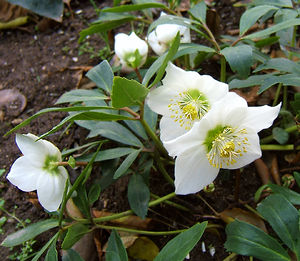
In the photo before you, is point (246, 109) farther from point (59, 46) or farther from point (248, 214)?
point (59, 46)

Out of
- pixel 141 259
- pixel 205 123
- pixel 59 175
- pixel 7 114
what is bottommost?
pixel 141 259

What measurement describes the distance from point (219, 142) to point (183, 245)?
0.66ft

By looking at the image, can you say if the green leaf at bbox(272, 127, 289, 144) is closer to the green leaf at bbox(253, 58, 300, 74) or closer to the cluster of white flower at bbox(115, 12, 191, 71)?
the green leaf at bbox(253, 58, 300, 74)

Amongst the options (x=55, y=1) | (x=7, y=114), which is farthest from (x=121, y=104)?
(x=55, y=1)

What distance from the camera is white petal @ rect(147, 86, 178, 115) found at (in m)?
0.71

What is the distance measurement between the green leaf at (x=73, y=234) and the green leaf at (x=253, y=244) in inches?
12.9

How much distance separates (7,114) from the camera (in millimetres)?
1268

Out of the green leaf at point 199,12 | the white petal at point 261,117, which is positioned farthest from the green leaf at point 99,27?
the white petal at point 261,117

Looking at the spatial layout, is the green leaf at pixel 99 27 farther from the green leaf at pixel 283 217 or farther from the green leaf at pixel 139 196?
the green leaf at pixel 283 217

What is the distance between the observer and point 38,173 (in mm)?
740

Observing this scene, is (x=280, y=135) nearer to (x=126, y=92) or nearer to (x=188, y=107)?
(x=188, y=107)

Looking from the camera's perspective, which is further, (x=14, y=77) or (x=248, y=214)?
(x=14, y=77)

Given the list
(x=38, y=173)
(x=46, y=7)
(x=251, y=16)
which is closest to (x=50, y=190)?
(x=38, y=173)

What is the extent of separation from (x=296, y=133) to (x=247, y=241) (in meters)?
0.41
